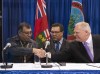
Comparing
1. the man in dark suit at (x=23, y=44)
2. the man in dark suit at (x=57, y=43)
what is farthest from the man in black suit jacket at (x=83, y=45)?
the man in dark suit at (x=23, y=44)

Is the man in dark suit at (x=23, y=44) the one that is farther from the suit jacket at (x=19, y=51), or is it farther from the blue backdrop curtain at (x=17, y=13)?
the blue backdrop curtain at (x=17, y=13)

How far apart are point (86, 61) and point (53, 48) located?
0.97 m

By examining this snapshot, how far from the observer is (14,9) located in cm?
680

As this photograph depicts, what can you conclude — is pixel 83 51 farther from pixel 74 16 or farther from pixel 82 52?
pixel 74 16

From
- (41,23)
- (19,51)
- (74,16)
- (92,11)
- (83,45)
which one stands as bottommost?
(19,51)

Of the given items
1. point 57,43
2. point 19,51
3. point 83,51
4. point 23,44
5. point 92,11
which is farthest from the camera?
point 92,11

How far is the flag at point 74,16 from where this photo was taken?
6500 mm

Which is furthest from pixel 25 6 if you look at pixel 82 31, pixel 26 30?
pixel 82 31

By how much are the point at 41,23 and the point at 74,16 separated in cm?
85

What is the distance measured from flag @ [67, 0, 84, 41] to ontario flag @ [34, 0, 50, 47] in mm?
571

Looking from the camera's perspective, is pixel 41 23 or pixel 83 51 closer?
pixel 83 51

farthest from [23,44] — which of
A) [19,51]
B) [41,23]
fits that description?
[41,23]

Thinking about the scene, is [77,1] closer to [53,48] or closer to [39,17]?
[39,17]

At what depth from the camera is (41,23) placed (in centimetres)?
651
